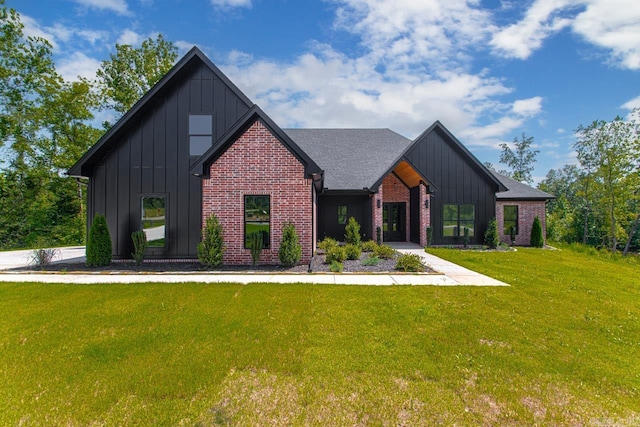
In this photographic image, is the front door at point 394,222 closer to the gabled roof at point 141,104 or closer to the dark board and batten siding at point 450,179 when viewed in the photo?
the dark board and batten siding at point 450,179

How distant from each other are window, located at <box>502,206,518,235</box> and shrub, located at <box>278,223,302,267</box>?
13036mm

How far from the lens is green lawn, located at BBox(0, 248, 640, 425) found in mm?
2570

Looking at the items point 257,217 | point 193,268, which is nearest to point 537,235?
point 257,217

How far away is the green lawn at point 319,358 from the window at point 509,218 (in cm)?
1093

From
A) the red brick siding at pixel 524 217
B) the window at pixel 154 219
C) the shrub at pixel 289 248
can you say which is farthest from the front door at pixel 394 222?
the window at pixel 154 219

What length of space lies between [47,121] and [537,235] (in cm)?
3381

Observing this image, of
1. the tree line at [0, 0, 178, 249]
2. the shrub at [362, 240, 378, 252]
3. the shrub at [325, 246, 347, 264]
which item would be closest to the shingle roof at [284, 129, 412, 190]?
the shrub at [362, 240, 378, 252]

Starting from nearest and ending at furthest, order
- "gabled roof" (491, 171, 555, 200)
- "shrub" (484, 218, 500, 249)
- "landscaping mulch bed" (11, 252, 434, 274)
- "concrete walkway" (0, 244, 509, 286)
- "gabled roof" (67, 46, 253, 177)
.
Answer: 1. "concrete walkway" (0, 244, 509, 286)
2. "landscaping mulch bed" (11, 252, 434, 274)
3. "gabled roof" (67, 46, 253, 177)
4. "shrub" (484, 218, 500, 249)
5. "gabled roof" (491, 171, 555, 200)

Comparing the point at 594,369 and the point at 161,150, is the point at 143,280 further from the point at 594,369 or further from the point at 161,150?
the point at 594,369

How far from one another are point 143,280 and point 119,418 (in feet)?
18.3

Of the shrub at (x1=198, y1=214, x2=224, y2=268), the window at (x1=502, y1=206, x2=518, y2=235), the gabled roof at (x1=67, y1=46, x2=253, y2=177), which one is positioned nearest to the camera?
the shrub at (x1=198, y1=214, x2=224, y2=268)

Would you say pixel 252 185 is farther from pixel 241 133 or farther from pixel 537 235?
pixel 537 235

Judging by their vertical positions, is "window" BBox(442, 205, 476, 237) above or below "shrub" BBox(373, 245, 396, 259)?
above

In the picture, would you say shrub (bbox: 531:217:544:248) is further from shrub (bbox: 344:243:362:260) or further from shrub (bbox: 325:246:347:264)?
shrub (bbox: 325:246:347:264)
